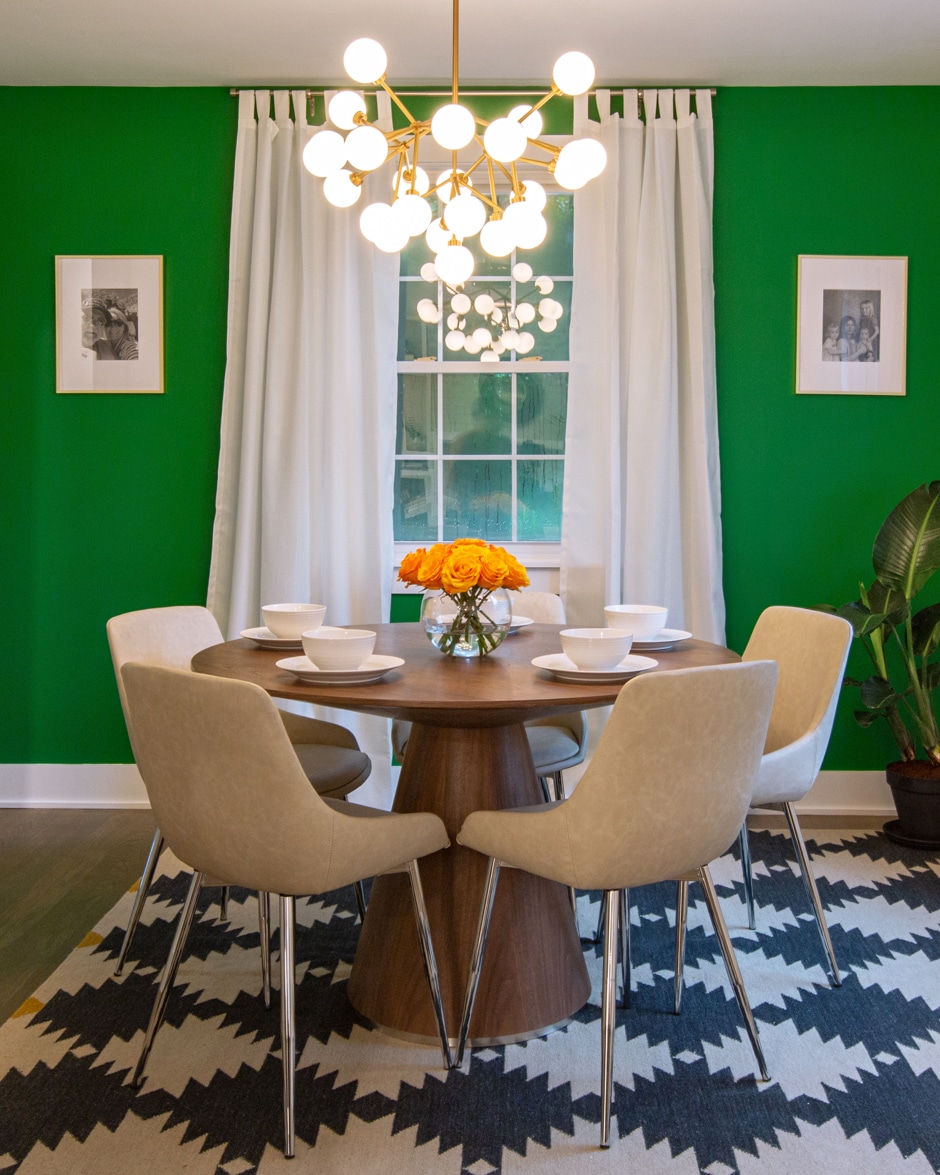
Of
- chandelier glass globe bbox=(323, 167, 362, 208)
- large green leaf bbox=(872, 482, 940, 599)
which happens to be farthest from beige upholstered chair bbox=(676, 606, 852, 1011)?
chandelier glass globe bbox=(323, 167, 362, 208)

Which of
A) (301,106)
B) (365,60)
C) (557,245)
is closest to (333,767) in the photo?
(365,60)

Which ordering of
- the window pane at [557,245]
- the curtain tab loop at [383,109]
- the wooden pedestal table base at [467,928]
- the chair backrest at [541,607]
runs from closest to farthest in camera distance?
the wooden pedestal table base at [467,928] < the chair backrest at [541,607] < the curtain tab loop at [383,109] < the window pane at [557,245]

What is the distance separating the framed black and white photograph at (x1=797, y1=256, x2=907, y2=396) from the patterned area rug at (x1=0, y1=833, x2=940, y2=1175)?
2087 millimetres

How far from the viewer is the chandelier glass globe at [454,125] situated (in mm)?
2055

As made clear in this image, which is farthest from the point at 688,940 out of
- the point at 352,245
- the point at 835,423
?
the point at 352,245

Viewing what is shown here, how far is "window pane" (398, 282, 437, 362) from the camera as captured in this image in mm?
4117

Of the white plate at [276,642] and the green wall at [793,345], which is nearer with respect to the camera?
the white plate at [276,642]

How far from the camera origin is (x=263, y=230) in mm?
3822

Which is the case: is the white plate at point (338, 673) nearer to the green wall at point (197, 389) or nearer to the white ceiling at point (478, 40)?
the green wall at point (197, 389)

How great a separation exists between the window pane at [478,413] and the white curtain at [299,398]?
0.31m

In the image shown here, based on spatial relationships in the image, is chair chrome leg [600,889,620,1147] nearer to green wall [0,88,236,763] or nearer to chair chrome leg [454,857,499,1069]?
chair chrome leg [454,857,499,1069]

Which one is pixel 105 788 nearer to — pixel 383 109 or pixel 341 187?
pixel 341 187

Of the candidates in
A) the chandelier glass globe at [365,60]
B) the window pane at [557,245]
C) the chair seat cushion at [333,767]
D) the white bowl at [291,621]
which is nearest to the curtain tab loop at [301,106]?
the window pane at [557,245]

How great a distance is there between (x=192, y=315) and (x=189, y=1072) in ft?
9.27
